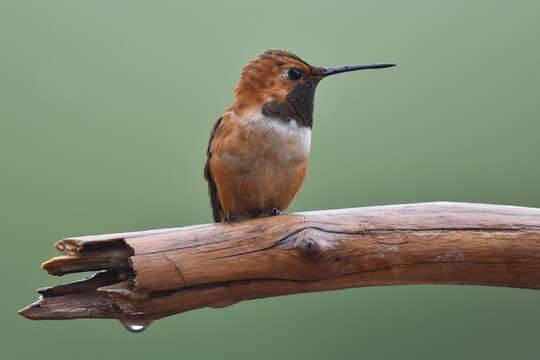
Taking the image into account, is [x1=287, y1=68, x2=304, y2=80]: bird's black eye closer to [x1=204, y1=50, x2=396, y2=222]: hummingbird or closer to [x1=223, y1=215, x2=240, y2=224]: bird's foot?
[x1=204, y1=50, x2=396, y2=222]: hummingbird

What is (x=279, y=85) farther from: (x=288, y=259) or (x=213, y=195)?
(x=288, y=259)

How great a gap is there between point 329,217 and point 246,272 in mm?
335

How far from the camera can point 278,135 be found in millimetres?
2551

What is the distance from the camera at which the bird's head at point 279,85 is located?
2.62 metres

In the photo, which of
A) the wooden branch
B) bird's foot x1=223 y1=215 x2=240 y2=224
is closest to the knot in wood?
the wooden branch

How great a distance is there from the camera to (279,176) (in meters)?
2.58

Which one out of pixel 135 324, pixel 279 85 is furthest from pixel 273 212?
pixel 135 324

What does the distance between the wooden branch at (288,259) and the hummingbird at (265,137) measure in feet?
1.15

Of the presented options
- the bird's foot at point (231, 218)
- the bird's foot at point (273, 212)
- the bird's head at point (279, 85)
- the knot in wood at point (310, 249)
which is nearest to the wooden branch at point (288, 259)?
the knot in wood at point (310, 249)

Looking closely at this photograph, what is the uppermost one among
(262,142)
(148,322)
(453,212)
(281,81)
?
(281,81)

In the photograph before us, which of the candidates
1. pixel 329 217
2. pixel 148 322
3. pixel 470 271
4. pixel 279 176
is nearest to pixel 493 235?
pixel 470 271

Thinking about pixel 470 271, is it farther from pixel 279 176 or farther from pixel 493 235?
pixel 279 176

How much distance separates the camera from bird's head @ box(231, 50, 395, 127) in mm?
2623

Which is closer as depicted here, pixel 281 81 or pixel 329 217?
pixel 329 217
